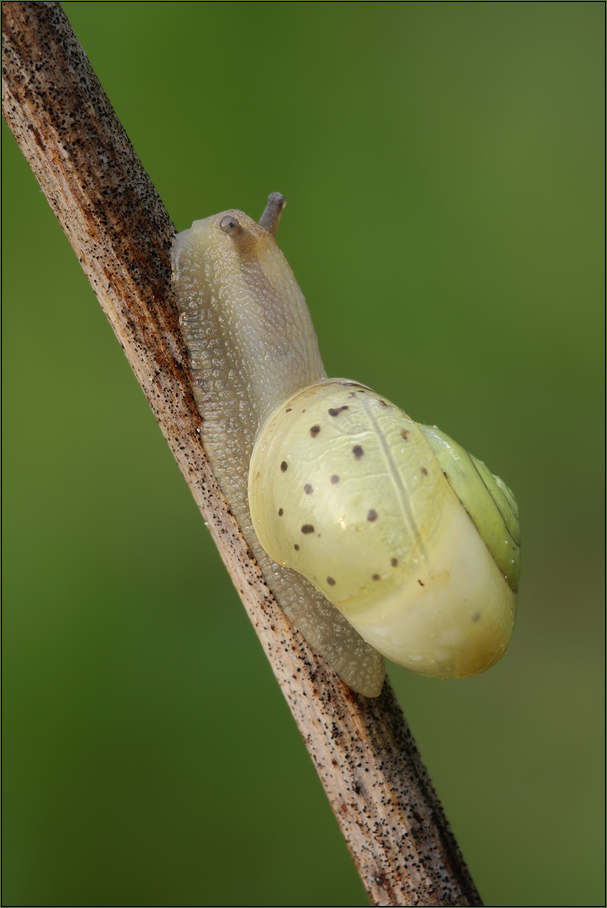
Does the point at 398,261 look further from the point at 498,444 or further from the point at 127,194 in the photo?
the point at 127,194

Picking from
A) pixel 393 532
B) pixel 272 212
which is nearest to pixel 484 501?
pixel 393 532

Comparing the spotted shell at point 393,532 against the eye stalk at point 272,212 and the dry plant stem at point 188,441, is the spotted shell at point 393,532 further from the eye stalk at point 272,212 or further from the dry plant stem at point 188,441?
the eye stalk at point 272,212

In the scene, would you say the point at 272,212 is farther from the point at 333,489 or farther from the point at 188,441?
the point at 333,489

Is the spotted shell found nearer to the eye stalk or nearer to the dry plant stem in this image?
the dry plant stem

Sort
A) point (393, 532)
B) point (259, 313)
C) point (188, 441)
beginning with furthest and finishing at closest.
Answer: point (259, 313)
point (188, 441)
point (393, 532)

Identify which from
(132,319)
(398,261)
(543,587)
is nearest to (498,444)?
(543,587)

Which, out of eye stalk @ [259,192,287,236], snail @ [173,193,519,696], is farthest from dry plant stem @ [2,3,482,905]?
eye stalk @ [259,192,287,236]

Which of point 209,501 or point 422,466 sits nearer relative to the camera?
point 422,466
